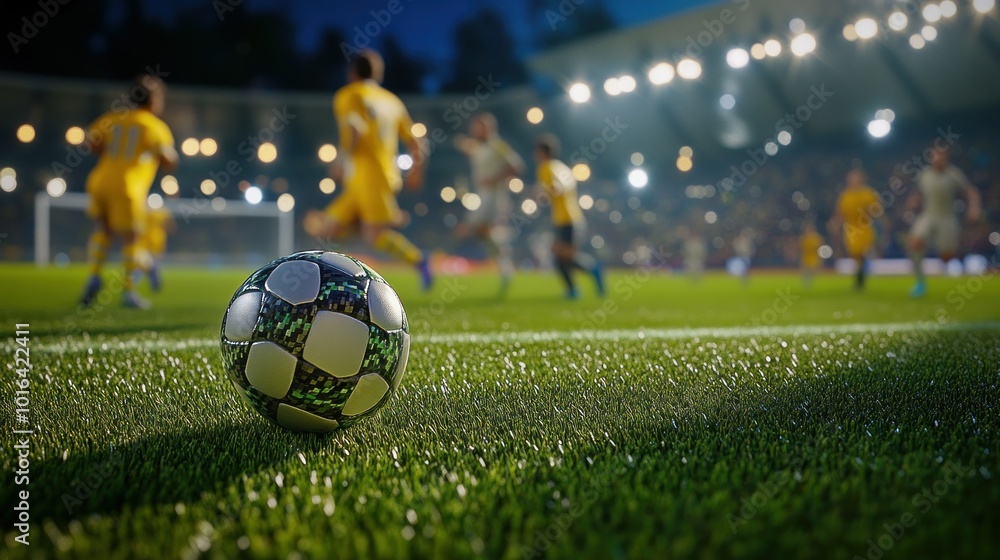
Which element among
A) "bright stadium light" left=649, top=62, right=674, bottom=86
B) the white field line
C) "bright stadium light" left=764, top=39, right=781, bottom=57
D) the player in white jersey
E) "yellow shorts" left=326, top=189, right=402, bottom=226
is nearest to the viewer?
the white field line

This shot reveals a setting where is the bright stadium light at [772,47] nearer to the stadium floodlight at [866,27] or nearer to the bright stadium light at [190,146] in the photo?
the stadium floodlight at [866,27]

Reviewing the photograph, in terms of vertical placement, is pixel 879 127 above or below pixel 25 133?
above

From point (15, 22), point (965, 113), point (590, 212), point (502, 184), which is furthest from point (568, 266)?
point (15, 22)

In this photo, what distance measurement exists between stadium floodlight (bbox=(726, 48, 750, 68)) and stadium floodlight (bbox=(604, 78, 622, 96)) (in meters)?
5.45

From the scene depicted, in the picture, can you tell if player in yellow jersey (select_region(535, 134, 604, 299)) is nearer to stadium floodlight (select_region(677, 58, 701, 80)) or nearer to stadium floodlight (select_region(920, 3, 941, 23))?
stadium floodlight (select_region(920, 3, 941, 23))

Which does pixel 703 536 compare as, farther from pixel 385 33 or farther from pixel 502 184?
pixel 385 33

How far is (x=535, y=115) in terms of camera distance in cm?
3762

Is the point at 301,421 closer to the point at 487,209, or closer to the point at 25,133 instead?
the point at 487,209

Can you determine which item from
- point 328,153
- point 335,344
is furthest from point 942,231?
point 328,153

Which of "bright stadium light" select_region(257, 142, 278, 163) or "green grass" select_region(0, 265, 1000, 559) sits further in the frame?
"bright stadium light" select_region(257, 142, 278, 163)

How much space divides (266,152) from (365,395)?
41182 millimetres

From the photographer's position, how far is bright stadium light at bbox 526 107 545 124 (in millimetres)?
37406

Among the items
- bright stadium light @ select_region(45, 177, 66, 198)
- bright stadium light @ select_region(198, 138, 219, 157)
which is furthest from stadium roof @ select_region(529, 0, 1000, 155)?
bright stadium light @ select_region(45, 177, 66, 198)

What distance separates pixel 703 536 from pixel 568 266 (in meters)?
8.44
